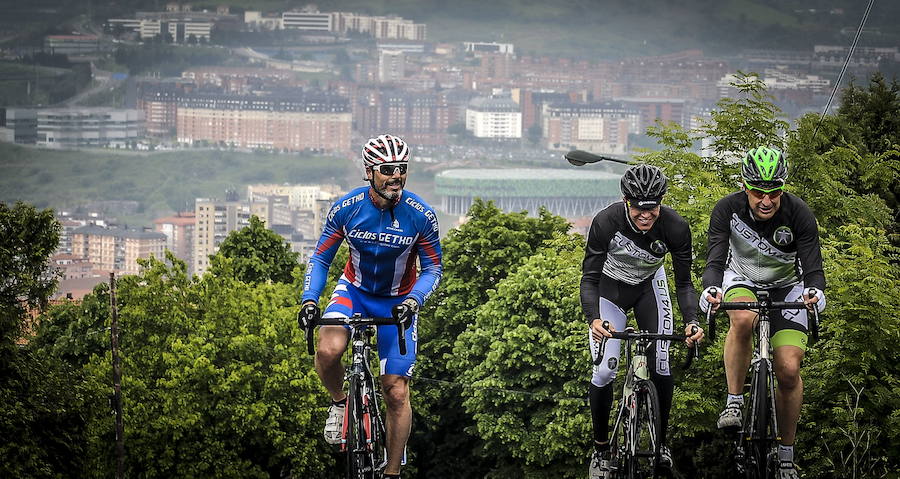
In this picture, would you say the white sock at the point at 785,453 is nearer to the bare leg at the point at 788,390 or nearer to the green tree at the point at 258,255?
the bare leg at the point at 788,390

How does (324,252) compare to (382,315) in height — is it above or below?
above

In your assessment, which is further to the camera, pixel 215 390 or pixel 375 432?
pixel 215 390

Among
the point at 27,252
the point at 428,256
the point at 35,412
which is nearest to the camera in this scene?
the point at 428,256

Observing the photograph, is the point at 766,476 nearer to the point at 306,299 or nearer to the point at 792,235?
the point at 792,235

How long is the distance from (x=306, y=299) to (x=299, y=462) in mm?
34324

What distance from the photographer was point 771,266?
10750 millimetres

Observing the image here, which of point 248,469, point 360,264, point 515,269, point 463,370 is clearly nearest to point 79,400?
point 248,469

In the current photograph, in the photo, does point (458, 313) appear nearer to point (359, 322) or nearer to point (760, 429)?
point (760, 429)

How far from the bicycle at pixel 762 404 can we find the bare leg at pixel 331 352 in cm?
280

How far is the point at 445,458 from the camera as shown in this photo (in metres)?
52.7

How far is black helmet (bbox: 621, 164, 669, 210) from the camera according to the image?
10.4m

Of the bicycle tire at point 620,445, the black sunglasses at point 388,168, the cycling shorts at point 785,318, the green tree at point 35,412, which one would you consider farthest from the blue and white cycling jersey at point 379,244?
the green tree at point 35,412

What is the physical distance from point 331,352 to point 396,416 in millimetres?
810

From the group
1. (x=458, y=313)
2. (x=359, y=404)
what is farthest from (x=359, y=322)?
(x=458, y=313)
